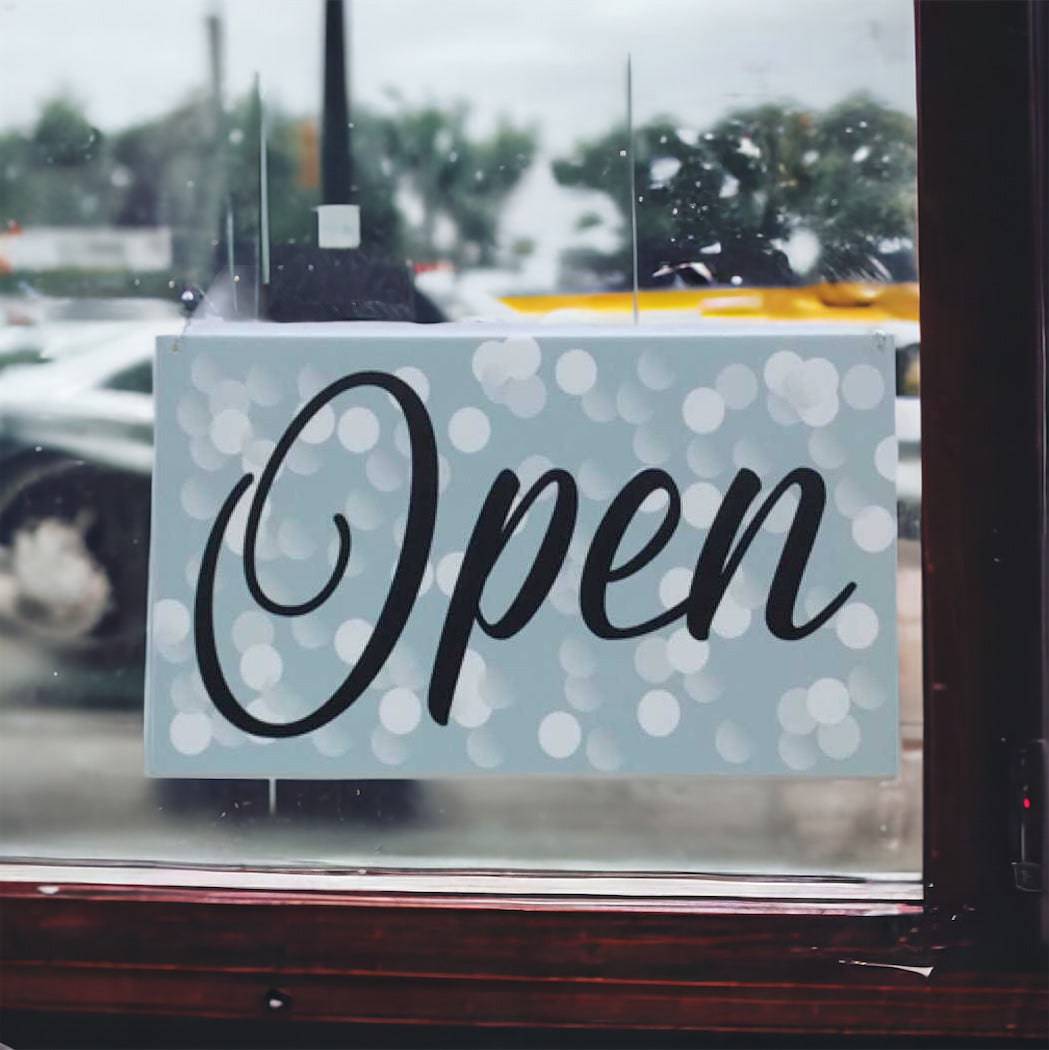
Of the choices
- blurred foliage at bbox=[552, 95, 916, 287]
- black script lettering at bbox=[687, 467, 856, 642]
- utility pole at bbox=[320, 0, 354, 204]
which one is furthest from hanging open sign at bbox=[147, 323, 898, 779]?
utility pole at bbox=[320, 0, 354, 204]

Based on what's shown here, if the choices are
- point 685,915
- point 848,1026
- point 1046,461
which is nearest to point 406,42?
point 1046,461

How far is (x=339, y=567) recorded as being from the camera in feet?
6.45

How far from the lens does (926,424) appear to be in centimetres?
192

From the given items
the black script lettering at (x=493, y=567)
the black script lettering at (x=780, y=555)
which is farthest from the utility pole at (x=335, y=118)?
the black script lettering at (x=780, y=555)

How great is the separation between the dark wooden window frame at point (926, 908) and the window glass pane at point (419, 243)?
63mm

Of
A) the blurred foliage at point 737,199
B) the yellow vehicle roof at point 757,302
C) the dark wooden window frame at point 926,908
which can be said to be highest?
the blurred foliage at point 737,199

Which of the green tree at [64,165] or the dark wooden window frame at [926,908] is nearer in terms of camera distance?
the dark wooden window frame at [926,908]

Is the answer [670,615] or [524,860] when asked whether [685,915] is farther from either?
[670,615]

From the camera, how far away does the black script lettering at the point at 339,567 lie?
1.96 meters

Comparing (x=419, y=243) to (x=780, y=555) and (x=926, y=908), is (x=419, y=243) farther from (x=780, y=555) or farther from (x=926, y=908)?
(x=926, y=908)

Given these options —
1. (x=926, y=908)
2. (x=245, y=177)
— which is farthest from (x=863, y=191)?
(x=926, y=908)

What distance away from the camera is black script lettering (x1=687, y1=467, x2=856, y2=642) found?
193cm

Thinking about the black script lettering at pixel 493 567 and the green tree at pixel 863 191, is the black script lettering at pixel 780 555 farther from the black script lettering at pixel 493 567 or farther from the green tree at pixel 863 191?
the green tree at pixel 863 191

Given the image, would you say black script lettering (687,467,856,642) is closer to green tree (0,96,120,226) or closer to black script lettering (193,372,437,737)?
black script lettering (193,372,437,737)
